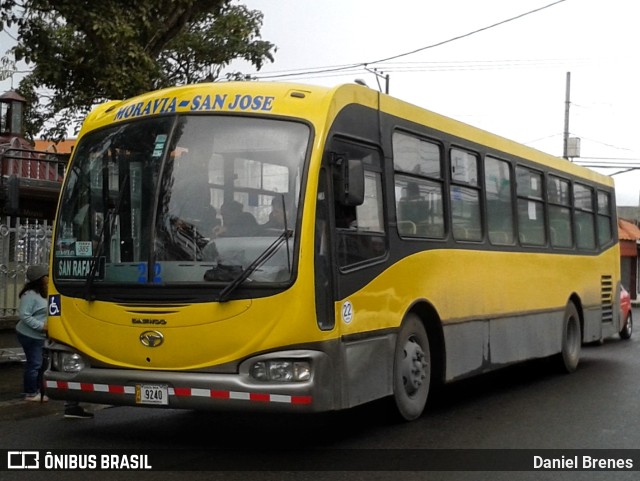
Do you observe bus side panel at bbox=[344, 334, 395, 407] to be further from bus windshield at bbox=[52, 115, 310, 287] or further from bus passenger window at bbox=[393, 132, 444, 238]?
bus passenger window at bbox=[393, 132, 444, 238]

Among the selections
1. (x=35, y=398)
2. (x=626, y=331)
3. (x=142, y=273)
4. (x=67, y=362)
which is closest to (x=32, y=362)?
(x=35, y=398)

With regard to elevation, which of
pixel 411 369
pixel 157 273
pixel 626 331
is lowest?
pixel 626 331

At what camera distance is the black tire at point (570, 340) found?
13.4 m

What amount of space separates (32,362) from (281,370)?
14.1ft

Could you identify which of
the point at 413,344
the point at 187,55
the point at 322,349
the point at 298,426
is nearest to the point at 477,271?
the point at 413,344

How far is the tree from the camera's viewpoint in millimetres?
11773

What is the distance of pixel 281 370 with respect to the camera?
22.7ft

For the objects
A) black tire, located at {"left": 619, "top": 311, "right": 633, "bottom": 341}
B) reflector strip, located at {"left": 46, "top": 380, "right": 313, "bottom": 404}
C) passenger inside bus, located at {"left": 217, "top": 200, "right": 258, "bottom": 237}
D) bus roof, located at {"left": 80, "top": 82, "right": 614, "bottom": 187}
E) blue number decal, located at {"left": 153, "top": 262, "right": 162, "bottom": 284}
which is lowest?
black tire, located at {"left": 619, "top": 311, "right": 633, "bottom": 341}

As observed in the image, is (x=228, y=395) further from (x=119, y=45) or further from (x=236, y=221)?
(x=119, y=45)

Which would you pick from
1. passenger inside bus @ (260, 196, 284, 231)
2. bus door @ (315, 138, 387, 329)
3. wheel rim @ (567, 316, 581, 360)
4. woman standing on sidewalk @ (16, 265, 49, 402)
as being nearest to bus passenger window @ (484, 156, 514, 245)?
wheel rim @ (567, 316, 581, 360)

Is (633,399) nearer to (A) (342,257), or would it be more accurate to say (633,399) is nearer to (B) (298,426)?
(B) (298,426)

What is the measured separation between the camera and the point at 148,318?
7.20 metres

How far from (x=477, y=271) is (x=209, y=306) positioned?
13.9 feet

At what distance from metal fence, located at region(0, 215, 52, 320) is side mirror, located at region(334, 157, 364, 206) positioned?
7.80m
